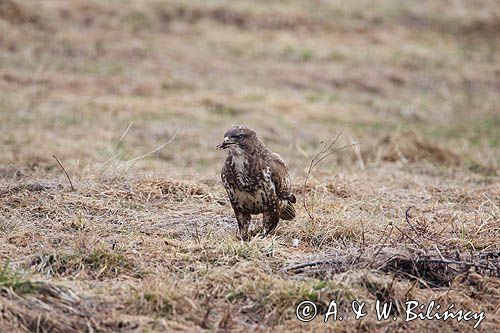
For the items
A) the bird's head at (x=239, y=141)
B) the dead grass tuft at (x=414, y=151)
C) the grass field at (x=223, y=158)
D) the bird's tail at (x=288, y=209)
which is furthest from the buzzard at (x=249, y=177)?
the dead grass tuft at (x=414, y=151)

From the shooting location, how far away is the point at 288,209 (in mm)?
6762

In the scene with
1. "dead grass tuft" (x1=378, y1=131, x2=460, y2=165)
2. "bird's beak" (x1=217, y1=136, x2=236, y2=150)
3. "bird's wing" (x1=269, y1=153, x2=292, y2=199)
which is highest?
"bird's beak" (x1=217, y1=136, x2=236, y2=150)

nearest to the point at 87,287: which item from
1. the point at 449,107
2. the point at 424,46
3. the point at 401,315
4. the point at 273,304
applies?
the point at 273,304

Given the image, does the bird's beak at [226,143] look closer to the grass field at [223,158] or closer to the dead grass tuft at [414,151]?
the grass field at [223,158]

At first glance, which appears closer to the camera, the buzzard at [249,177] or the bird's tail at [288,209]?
the buzzard at [249,177]

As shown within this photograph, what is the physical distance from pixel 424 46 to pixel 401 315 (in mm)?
16573

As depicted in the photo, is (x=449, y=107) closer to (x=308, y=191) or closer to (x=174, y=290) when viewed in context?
(x=308, y=191)

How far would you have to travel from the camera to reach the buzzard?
20.5ft

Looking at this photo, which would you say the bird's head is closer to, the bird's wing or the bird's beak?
the bird's beak

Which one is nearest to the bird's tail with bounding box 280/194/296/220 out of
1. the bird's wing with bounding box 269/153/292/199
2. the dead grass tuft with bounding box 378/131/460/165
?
the bird's wing with bounding box 269/153/292/199

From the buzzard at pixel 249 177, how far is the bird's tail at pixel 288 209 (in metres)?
0.17

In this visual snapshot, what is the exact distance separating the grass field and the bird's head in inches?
28.3

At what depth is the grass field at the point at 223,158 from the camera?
5.23 metres

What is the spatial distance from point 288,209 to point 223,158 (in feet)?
17.6
